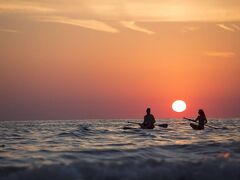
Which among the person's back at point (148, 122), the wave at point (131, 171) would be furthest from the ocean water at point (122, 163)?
the person's back at point (148, 122)

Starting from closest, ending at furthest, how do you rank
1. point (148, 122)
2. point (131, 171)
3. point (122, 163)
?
point (131, 171) < point (122, 163) < point (148, 122)

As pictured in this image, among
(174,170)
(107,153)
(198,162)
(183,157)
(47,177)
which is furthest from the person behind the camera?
(107,153)

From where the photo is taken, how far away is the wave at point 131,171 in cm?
1333

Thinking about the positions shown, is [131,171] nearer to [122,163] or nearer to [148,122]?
[122,163]

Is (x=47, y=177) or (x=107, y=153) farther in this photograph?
(x=107, y=153)

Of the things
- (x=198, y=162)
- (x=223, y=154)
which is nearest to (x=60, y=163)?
(x=198, y=162)

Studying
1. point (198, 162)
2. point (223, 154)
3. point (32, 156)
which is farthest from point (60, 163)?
point (223, 154)

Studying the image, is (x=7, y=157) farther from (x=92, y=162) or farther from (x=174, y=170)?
(x=174, y=170)

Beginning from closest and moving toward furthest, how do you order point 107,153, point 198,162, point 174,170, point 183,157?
point 174,170
point 198,162
point 183,157
point 107,153

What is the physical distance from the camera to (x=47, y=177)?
13.2m

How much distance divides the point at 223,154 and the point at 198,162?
2276mm

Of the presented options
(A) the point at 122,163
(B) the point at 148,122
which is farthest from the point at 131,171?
(B) the point at 148,122

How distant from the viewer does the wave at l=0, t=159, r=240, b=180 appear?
13.3 metres

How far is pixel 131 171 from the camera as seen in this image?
13984 mm
